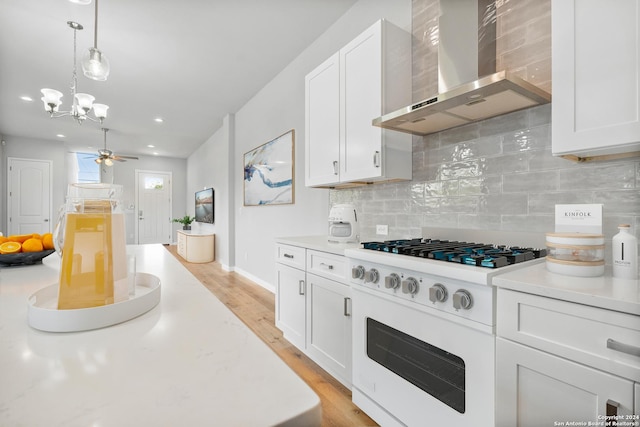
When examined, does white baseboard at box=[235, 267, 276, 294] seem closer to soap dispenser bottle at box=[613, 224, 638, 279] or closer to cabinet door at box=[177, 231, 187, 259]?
cabinet door at box=[177, 231, 187, 259]

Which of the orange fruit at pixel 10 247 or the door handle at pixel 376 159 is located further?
the door handle at pixel 376 159

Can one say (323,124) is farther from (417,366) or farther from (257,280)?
(257,280)

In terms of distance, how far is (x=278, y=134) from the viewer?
3844 mm

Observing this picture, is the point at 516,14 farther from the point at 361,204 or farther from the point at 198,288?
the point at 198,288

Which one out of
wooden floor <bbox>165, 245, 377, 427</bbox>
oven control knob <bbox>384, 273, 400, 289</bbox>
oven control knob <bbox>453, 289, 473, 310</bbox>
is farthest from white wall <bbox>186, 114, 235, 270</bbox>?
oven control knob <bbox>453, 289, 473, 310</bbox>

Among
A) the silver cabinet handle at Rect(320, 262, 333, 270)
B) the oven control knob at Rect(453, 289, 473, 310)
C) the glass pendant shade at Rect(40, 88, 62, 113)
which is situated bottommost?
the silver cabinet handle at Rect(320, 262, 333, 270)

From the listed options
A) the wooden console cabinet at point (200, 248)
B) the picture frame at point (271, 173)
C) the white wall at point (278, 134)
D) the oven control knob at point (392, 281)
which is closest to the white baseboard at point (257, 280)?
the white wall at point (278, 134)

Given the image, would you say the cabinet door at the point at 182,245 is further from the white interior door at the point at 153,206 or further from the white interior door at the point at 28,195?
the white interior door at the point at 28,195

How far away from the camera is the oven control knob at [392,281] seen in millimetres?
1377

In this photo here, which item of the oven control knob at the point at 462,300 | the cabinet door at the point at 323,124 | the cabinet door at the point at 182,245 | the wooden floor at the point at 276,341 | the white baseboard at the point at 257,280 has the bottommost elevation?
the wooden floor at the point at 276,341

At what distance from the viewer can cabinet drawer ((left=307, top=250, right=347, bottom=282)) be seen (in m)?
1.84

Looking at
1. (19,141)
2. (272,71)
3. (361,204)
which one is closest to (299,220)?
(361,204)

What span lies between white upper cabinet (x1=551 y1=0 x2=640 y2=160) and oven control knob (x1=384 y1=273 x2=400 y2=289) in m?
0.83

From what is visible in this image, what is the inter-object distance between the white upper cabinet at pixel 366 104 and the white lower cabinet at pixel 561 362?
3.81 ft
